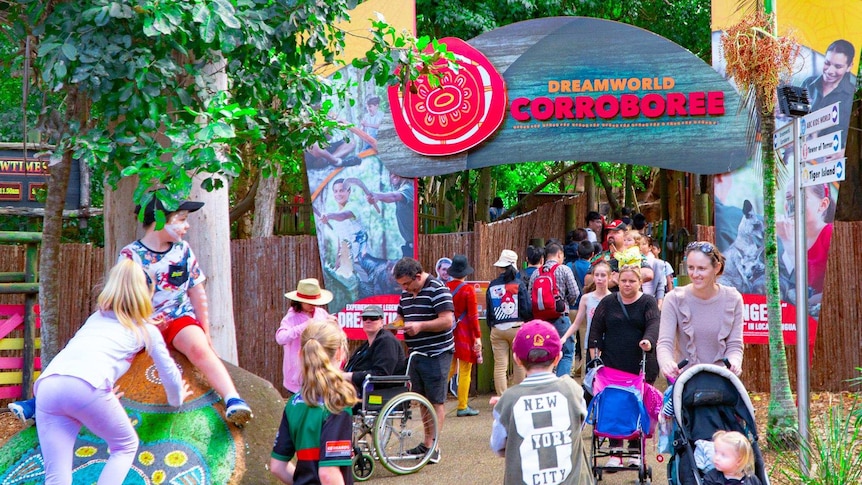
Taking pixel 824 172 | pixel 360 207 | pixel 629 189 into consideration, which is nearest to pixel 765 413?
pixel 824 172

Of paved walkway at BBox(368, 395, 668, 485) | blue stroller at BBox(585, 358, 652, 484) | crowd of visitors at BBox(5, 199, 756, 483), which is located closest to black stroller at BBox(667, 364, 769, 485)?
crowd of visitors at BBox(5, 199, 756, 483)

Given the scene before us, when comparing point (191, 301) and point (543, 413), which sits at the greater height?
point (191, 301)

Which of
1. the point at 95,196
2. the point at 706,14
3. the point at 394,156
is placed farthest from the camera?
A: the point at 95,196

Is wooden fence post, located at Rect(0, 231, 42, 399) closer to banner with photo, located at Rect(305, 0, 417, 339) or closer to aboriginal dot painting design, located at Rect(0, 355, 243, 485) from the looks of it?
banner with photo, located at Rect(305, 0, 417, 339)

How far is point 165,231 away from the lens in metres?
6.15

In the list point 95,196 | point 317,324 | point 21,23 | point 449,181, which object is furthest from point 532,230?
point 317,324

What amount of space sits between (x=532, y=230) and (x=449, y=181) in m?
7.23

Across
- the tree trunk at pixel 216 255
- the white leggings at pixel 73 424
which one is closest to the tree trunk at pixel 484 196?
the tree trunk at pixel 216 255

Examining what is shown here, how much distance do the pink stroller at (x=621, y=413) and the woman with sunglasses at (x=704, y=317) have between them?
2.34 feet

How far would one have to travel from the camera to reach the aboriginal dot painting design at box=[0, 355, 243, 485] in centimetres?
575

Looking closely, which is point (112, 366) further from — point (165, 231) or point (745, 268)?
point (745, 268)

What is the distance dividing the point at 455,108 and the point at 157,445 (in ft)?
24.4

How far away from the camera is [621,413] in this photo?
23.9 ft

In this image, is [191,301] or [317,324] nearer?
[317,324]
